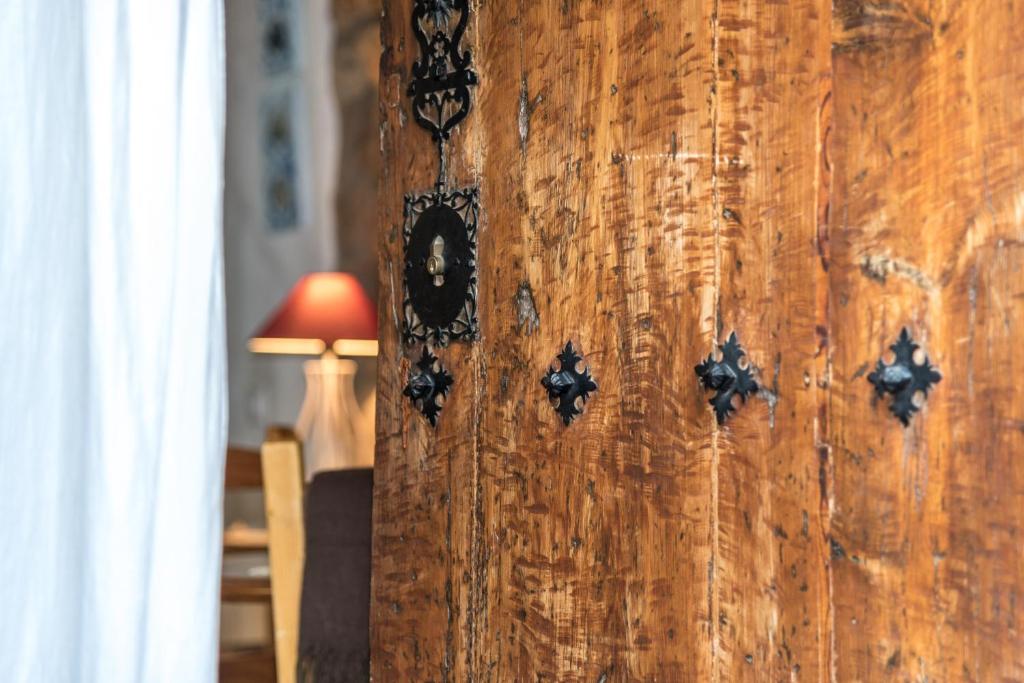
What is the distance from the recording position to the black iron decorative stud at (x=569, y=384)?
1.28 metres

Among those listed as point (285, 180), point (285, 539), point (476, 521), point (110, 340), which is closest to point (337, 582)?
point (285, 539)

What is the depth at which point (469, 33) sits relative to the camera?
4.67 ft

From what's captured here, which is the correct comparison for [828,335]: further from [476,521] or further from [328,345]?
[328,345]

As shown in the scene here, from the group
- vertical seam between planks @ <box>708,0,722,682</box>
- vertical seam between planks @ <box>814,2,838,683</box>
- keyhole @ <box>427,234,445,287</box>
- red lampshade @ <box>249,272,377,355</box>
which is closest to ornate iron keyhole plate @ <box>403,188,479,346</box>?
keyhole @ <box>427,234,445,287</box>

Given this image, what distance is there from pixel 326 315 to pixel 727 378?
2298 millimetres

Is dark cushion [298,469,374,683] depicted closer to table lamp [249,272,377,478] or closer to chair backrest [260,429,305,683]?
chair backrest [260,429,305,683]

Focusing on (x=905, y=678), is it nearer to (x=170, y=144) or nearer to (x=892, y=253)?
(x=892, y=253)

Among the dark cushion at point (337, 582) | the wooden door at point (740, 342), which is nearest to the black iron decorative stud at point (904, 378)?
the wooden door at point (740, 342)

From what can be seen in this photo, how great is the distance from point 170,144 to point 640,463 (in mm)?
546

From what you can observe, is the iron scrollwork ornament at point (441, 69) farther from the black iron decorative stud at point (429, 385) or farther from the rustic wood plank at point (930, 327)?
the rustic wood plank at point (930, 327)

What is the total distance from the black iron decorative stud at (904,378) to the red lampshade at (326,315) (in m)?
2.39

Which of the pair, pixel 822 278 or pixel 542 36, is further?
pixel 542 36

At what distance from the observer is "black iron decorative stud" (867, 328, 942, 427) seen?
1.04 meters

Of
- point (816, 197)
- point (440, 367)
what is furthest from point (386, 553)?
point (816, 197)
